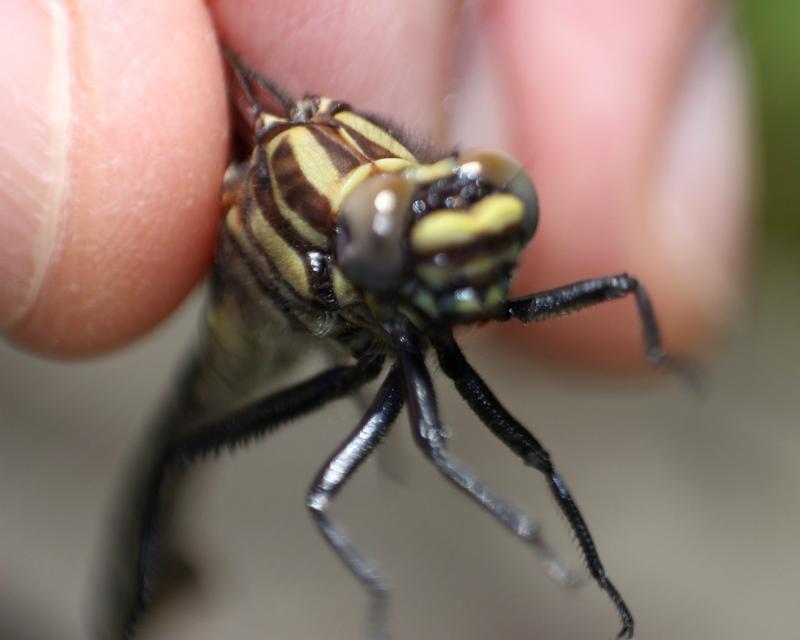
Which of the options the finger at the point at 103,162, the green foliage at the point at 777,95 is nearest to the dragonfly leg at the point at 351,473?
the finger at the point at 103,162

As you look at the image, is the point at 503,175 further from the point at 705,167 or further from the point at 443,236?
the point at 705,167

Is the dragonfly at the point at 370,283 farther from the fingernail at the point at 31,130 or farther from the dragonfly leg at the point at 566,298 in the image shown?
the fingernail at the point at 31,130

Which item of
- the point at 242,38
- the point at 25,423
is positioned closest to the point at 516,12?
the point at 242,38

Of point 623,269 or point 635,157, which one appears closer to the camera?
point 635,157

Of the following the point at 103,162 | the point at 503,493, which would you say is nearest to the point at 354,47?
the point at 103,162

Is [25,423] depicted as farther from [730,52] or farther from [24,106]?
[730,52]

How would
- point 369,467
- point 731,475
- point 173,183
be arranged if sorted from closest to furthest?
point 173,183 < point 369,467 < point 731,475

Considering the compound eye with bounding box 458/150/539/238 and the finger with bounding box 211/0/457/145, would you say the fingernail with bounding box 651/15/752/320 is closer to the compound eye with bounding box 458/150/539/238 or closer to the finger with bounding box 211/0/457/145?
the finger with bounding box 211/0/457/145
